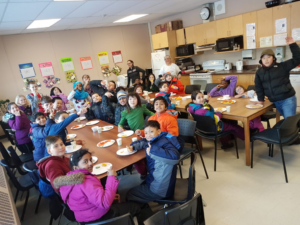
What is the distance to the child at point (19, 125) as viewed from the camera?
141 inches

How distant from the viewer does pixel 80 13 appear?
475 cm

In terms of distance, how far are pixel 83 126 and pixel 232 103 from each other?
251 cm

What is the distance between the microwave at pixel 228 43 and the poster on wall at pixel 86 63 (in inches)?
164

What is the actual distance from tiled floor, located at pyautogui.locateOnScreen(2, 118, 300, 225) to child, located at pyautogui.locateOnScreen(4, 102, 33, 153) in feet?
3.03

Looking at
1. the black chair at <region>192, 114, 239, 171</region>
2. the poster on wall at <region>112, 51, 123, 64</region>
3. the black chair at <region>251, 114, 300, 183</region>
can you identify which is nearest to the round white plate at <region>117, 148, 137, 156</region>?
the black chair at <region>192, 114, 239, 171</region>

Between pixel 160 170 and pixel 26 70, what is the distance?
602cm

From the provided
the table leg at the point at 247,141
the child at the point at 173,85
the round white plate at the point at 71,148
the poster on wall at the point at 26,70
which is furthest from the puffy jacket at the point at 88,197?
the poster on wall at the point at 26,70

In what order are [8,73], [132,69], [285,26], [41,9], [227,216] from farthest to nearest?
[132,69], [8,73], [285,26], [41,9], [227,216]

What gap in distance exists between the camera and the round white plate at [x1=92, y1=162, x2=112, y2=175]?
6.49ft

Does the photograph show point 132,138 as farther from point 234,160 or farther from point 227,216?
point 234,160

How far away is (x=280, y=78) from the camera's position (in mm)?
3051

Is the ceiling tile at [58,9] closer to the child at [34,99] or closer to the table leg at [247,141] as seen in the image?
the child at [34,99]

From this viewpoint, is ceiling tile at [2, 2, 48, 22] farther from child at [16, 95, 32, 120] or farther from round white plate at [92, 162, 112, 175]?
round white plate at [92, 162, 112, 175]

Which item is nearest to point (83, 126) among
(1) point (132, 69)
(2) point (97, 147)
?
(2) point (97, 147)
